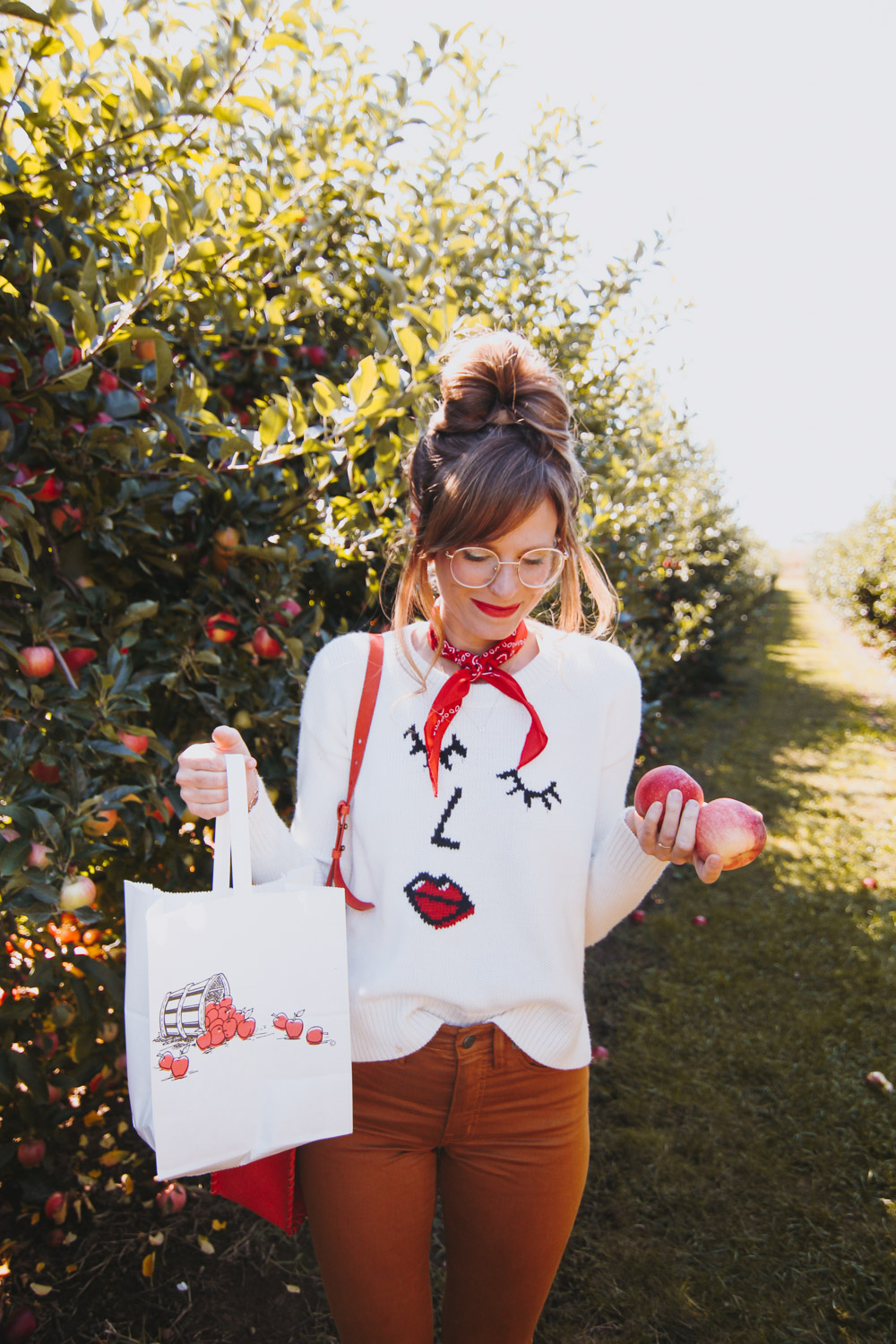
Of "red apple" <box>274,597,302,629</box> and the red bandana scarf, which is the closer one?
the red bandana scarf

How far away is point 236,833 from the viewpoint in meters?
1.08

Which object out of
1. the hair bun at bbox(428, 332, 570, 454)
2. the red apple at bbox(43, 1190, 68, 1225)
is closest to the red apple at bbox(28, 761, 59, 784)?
the hair bun at bbox(428, 332, 570, 454)

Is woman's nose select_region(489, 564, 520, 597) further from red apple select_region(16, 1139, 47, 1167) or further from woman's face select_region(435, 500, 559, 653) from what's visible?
red apple select_region(16, 1139, 47, 1167)

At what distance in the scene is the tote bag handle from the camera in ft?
3.53

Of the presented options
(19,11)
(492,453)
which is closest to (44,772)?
(492,453)

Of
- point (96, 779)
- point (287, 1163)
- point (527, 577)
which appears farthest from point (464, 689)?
point (287, 1163)

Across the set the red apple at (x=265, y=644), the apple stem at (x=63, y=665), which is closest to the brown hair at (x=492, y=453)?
the red apple at (x=265, y=644)

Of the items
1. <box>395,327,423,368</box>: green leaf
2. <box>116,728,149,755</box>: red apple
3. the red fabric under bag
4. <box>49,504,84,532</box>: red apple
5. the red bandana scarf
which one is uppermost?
<box>395,327,423,368</box>: green leaf

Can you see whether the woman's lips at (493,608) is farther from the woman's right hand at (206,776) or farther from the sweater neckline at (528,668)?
the woman's right hand at (206,776)

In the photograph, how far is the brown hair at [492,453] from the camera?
128cm

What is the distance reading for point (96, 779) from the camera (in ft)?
4.76

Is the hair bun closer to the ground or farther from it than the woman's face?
farther from it

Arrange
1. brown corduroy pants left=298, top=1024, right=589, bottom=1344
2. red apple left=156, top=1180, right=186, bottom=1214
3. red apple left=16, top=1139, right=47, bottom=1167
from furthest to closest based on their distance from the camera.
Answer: red apple left=156, top=1180, right=186, bottom=1214 → red apple left=16, top=1139, right=47, bottom=1167 → brown corduroy pants left=298, top=1024, right=589, bottom=1344

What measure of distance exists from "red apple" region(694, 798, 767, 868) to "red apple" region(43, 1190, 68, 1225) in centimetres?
180
